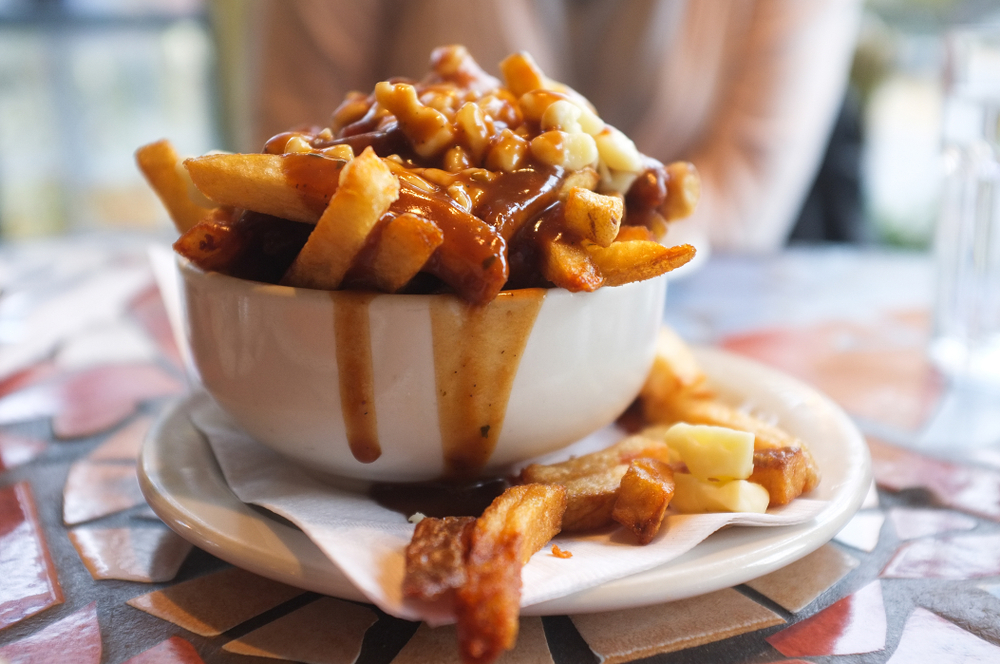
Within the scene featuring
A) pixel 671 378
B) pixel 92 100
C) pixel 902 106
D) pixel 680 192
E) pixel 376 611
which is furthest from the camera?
pixel 92 100

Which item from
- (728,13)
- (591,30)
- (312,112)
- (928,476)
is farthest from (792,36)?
(928,476)

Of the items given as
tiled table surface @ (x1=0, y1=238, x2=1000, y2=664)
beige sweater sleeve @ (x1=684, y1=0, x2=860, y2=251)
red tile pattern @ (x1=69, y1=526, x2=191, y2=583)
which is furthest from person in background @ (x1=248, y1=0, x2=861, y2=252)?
Answer: red tile pattern @ (x1=69, y1=526, x2=191, y2=583)

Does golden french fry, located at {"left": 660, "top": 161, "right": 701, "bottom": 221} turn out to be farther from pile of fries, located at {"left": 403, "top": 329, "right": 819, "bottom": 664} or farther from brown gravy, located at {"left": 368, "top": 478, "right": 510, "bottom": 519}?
brown gravy, located at {"left": 368, "top": 478, "right": 510, "bottom": 519}

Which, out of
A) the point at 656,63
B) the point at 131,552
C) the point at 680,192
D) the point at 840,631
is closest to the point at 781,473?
the point at 840,631

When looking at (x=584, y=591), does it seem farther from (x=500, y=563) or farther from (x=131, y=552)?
(x=131, y=552)

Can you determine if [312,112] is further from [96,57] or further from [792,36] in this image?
[96,57]

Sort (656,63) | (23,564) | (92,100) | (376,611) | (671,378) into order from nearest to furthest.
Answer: (376,611) < (23,564) < (671,378) < (656,63) < (92,100)

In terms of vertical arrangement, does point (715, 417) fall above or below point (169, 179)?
below
